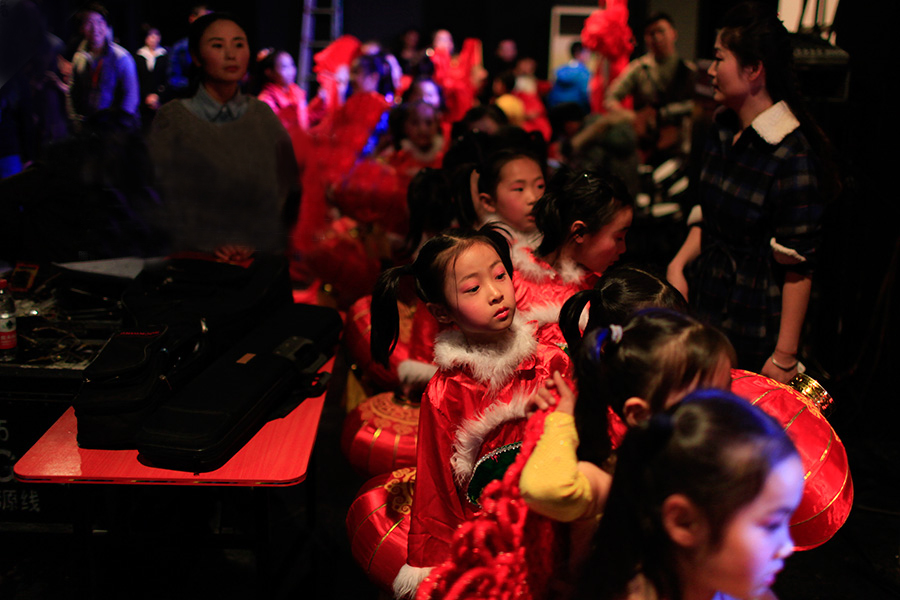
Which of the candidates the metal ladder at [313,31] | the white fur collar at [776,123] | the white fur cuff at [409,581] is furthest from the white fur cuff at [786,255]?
the metal ladder at [313,31]

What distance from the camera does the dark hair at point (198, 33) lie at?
271 cm

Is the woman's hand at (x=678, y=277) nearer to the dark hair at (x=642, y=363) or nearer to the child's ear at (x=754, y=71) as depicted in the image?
the child's ear at (x=754, y=71)

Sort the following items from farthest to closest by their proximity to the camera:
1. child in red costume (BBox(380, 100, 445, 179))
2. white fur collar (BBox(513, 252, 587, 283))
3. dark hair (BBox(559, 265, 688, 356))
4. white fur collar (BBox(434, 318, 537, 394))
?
1. child in red costume (BBox(380, 100, 445, 179))
2. white fur collar (BBox(513, 252, 587, 283))
3. white fur collar (BBox(434, 318, 537, 394))
4. dark hair (BBox(559, 265, 688, 356))

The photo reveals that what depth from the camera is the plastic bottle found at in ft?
7.45

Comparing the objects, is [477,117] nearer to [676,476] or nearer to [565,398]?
[565,398]

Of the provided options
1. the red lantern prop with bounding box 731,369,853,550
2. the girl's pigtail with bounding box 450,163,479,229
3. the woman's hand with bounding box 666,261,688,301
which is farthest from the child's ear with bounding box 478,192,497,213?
the red lantern prop with bounding box 731,369,853,550

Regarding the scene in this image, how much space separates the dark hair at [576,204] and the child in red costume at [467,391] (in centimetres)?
52

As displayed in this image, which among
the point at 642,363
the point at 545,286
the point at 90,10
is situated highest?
the point at 90,10

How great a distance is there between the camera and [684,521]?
1052 millimetres

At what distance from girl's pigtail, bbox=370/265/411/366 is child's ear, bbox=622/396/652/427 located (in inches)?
28.1

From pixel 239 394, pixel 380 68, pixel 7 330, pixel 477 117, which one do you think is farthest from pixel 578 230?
pixel 380 68

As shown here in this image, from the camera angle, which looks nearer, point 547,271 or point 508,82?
point 547,271

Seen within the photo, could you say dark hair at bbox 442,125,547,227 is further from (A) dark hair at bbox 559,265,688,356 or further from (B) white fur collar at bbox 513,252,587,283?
(A) dark hair at bbox 559,265,688,356

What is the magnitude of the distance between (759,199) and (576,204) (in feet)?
1.85
